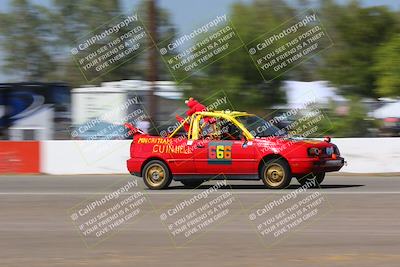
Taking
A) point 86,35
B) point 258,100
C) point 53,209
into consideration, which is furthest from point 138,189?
point 86,35

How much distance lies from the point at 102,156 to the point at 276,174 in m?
7.35

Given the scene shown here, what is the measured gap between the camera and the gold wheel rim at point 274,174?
52.5 ft

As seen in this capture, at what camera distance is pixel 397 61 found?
1271 inches

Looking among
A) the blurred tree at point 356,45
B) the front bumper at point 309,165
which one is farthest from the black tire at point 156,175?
the blurred tree at point 356,45

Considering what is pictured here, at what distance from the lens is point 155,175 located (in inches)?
661

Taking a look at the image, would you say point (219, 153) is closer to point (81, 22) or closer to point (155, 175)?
point (155, 175)

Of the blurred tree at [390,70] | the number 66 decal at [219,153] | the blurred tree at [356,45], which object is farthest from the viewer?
the blurred tree at [356,45]

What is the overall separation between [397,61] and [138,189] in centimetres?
1812

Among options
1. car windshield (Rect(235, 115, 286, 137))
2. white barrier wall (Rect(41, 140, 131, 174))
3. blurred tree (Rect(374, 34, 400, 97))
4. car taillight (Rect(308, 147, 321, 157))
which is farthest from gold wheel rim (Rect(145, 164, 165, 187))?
blurred tree (Rect(374, 34, 400, 97))

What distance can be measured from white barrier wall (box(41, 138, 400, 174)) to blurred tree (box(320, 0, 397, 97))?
54.0 ft

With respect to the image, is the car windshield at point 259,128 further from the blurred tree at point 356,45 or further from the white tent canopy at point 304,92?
the blurred tree at point 356,45

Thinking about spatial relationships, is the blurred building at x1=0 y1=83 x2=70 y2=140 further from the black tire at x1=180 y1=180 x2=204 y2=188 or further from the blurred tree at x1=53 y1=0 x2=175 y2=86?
the blurred tree at x1=53 y1=0 x2=175 y2=86

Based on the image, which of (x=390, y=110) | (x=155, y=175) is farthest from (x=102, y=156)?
(x=390, y=110)

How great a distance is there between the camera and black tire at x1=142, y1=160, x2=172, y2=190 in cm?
1672
